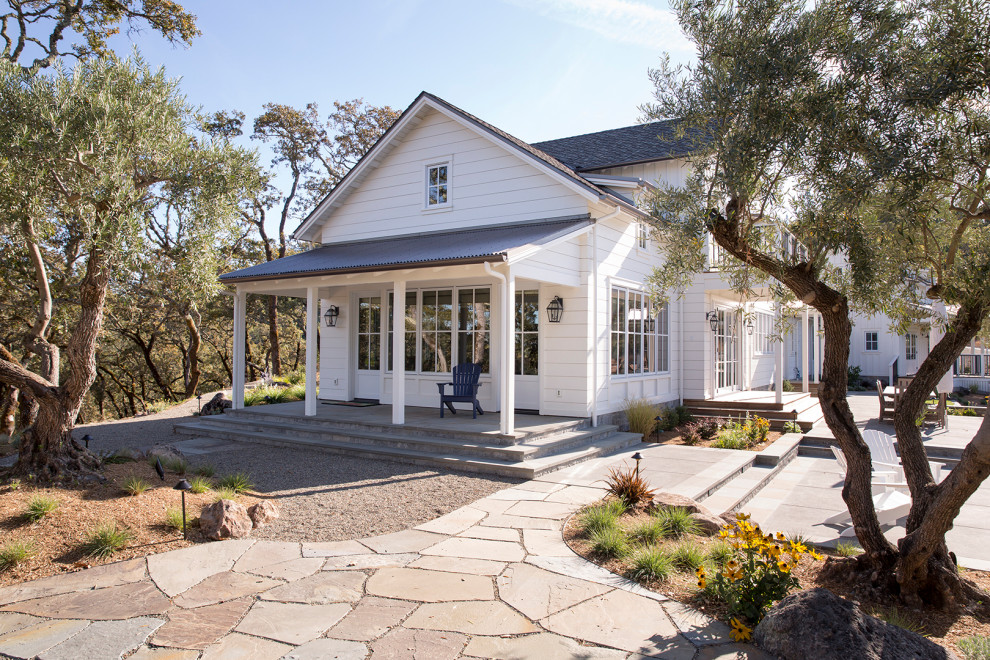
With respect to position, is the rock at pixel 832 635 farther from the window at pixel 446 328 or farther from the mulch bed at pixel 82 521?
the window at pixel 446 328

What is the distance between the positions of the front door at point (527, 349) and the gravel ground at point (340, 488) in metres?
3.31

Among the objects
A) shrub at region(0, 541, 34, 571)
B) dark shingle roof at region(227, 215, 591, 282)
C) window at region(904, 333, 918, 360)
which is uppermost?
dark shingle roof at region(227, 215, 591, 282)

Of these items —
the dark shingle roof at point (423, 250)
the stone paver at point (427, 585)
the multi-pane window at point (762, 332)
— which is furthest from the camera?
the multi-pane window at point (762, 332)

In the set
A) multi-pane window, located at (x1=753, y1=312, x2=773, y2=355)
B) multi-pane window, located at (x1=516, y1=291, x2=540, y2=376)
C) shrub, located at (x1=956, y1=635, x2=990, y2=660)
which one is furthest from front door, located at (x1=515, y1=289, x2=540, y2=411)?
multi-pane window, located at (x1=753, y1=312, x2=773, y2=355)

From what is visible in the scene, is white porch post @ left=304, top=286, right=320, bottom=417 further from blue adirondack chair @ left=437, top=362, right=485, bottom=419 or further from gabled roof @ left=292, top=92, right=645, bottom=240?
gabled roof @ left=292, top=92, right=645, bottom=240

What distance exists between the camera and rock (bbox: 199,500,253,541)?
207 inches

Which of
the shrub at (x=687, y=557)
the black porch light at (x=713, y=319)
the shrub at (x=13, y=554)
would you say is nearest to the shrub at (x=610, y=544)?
the shrub at (x=687, y=557)

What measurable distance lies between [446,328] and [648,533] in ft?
24.7

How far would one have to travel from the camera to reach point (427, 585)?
4.26 m

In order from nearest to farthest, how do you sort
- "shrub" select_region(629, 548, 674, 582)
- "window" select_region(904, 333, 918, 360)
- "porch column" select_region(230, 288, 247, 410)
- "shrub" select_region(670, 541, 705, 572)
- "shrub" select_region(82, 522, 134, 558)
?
"shrub" select_region(629, 548, 674, 582)
"shrub" select_region(670, 541, 705, 572)
"shrub" select_region(82, 522, 134, 558)
"porch column" select_region(230, 288, 247, 410)
"window" select_region(904, 333, 918, 360)

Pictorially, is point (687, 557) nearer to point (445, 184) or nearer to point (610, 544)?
point (610, 544)

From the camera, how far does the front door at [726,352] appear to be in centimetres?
1498

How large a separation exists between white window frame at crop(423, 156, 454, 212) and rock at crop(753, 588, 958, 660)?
10.2 metres

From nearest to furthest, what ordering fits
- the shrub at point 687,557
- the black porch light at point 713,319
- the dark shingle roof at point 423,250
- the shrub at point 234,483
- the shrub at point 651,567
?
the shrub at point 651,567, the shrub at point 687,557, the shrub at point 234,483, the dark shingle roof at point 423,250, the black porch light at point 713,319
